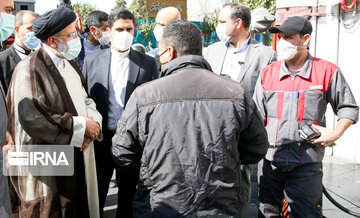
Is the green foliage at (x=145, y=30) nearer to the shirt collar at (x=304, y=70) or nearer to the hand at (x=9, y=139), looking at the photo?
the shirt collar at (x=304, y=70)

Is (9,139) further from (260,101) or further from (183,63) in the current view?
(260,101)

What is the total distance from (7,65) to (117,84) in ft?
4.05

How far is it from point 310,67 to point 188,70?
1.41m

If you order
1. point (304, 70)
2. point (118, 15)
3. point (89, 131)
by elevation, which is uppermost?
point (118, 15)

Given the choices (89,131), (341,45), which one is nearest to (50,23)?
(89,131)

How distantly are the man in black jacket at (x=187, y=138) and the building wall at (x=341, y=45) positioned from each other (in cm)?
462

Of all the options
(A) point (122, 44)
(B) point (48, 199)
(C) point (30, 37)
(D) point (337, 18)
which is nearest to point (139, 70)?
(A) point (122, 44)

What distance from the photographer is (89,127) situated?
8.53 ft

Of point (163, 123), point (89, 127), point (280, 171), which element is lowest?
point (280, 171)

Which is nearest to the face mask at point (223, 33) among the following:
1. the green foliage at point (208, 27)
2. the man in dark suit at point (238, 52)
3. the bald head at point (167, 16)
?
the man in dark suit at point (238, 52)

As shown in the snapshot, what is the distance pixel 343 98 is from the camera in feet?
9.22

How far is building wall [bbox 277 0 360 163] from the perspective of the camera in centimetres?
582

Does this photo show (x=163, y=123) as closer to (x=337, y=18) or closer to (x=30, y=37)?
(x=30, y=37)

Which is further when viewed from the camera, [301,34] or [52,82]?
[301,34]
